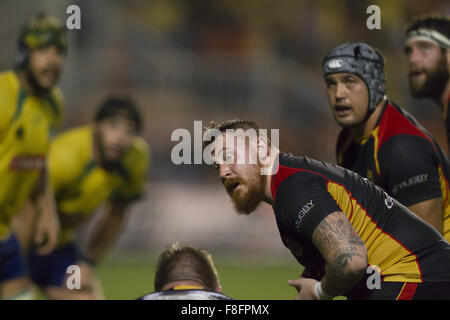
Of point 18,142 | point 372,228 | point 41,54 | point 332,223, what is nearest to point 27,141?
point 18,142

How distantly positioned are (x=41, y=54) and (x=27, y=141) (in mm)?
787

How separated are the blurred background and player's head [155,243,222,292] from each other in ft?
27.4

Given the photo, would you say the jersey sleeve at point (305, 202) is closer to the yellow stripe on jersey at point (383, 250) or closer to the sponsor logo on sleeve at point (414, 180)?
the yellow stripe on jersey at point (383, 250)

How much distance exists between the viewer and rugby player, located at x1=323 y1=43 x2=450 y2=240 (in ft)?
16.0

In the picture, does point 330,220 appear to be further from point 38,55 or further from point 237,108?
point 237,108

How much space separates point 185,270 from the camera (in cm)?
389

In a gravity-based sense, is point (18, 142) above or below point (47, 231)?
above

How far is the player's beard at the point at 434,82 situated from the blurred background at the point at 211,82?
675cm

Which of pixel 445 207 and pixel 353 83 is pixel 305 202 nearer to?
pixel 353 83

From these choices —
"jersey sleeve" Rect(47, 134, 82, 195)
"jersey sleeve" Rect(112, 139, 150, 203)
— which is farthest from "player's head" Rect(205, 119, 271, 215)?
"jersey sleeve" Rect(112, 139, 150, 203)

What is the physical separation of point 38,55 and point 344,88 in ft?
9.53

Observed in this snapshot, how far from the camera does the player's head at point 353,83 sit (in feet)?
16.9

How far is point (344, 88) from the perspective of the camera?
520 centimetres
